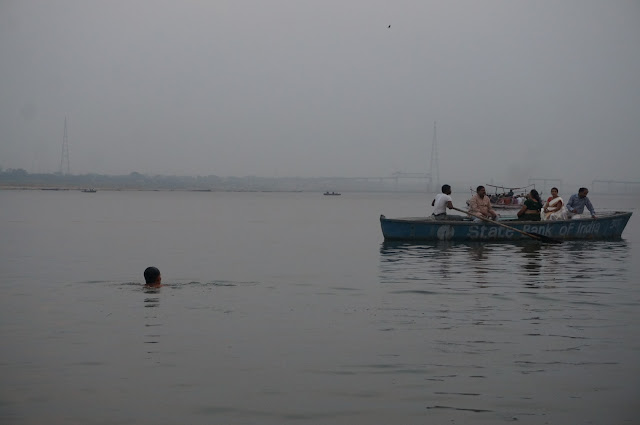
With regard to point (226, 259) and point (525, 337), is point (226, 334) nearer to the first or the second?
point (525, 337)

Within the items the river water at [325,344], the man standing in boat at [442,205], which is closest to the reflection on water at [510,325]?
the river water at [325,344]

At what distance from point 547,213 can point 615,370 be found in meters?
20.5

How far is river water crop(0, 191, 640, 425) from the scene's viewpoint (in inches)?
325

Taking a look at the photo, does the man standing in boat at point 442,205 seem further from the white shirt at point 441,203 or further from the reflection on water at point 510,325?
the reflection on water at point 510,325

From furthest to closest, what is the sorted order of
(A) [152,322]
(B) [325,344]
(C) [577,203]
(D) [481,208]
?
1. (C) [577,203]
2. (D) [481,208]
3. (A) [152,322]
4. (B) [325,344]

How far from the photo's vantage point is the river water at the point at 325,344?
8.25 metres

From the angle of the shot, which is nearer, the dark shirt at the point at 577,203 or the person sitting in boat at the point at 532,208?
the person sitting in boat at the point at 532,208

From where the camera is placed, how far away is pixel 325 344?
36.9 ft

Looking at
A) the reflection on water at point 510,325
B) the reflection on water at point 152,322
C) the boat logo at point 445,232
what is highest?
the boat logo at point 445,232

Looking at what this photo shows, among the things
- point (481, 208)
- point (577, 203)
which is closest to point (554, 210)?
point (577, 203)

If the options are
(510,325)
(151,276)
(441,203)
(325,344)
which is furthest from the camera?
(441,203)

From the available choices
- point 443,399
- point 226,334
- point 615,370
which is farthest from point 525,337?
point 226,334

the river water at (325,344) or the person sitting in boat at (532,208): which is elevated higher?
the person sitting in boat at (532,208)

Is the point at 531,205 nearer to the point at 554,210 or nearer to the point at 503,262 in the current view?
the point at 554,210
